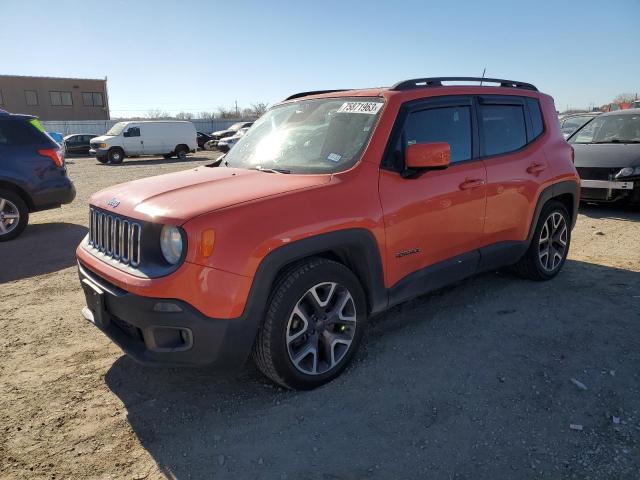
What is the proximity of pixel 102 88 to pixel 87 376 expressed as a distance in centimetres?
5843

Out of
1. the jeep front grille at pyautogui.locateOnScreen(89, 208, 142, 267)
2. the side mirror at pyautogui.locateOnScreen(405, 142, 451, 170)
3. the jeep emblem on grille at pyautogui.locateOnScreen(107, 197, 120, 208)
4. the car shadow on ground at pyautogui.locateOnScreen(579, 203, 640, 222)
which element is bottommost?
the car shadow on ground at pyautogui.locateOnScreen(579, 203, 640, 222)

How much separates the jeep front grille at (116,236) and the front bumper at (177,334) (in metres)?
0.20

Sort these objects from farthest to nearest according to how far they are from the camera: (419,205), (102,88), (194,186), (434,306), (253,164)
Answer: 1. (102,88)
2. (434,306)
3. (253,164)
4. (419,205)
5. (194,186)

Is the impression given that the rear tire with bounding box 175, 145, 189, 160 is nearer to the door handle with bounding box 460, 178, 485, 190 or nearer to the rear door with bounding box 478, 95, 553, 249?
the rear door with bounding box 478, 95, 553, 249

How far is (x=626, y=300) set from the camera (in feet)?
14.3

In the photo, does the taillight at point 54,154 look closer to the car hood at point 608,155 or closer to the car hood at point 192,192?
the car hood at point 192,192

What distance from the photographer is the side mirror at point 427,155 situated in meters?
3.16

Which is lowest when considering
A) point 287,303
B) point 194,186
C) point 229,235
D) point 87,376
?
point 87,376

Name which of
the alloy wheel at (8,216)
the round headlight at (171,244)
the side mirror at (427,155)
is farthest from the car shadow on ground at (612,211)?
the alloy wheel at (8,216)

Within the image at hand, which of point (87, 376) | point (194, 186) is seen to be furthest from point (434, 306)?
point (87, 376)

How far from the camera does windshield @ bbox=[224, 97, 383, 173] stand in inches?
131

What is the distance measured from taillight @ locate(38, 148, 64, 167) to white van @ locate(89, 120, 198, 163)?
702 inches

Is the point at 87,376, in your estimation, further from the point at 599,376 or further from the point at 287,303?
the point at 599,376

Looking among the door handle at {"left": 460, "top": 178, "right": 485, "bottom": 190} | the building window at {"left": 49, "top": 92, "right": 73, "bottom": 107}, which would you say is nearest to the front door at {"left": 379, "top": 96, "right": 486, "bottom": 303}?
the door handle at {"left": 460, "top": 178, "right": 485, "bottom": 190}
